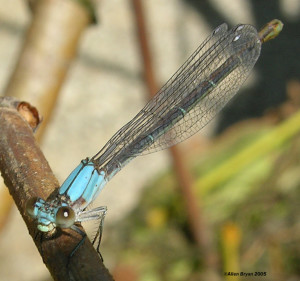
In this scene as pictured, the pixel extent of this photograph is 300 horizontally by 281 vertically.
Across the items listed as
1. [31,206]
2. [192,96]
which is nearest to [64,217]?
[31,206]

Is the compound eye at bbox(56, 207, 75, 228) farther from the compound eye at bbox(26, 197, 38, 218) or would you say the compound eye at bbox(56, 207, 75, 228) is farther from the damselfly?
the damselfly

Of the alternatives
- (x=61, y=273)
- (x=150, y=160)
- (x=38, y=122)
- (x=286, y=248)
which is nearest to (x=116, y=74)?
(x=150, y=160)

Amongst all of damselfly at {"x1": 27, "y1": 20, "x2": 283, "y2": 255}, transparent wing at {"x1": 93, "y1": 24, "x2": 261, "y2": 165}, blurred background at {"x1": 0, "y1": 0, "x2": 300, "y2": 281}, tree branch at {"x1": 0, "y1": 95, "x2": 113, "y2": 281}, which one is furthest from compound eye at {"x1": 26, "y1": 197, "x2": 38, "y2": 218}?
blurred background at {"x1": 0, "y1": 0, "x2": 300, "y2": 281}

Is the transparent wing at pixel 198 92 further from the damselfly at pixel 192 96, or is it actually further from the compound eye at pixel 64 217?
the compound eye at pixel 64 217

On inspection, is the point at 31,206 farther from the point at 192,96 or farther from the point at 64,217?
the point at 192,96

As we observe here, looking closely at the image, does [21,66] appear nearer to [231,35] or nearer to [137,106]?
[231,35]

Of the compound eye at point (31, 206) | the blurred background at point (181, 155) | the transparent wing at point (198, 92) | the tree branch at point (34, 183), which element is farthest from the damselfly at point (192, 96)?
the compound eye at point (31, 206)
